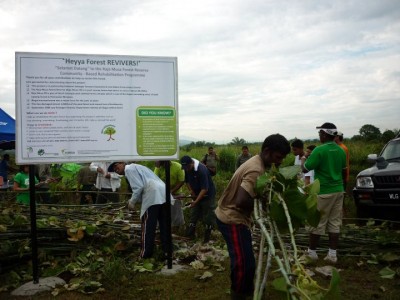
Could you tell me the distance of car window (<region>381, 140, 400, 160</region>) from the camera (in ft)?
26.5

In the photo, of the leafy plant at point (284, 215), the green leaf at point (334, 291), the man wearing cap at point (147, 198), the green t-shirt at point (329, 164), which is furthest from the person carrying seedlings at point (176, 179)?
the green leaf at point (334, 291)

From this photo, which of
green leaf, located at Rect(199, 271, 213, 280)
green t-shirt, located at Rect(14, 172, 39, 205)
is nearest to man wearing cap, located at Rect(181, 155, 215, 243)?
green leaf, located at Rect(199, 271, 213, 280)

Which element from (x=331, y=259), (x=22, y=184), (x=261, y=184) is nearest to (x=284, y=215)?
(x=261, y=184)

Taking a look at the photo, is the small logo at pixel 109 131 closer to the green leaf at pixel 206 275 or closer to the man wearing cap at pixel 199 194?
the green leaf at pixel 206 275

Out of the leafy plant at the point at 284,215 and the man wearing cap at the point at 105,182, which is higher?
the leafy plant at the point at 284,215

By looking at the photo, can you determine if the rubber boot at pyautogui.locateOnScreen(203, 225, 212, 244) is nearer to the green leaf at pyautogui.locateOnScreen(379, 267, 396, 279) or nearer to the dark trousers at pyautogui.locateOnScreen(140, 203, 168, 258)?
the dark trousers at pyautogui.locateOnScreen(140, 203, 168, 258)

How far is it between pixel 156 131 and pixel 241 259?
2262mm

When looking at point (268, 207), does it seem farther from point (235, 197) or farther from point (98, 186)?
point (98, 186)

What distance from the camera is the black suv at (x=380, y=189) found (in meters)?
7.13

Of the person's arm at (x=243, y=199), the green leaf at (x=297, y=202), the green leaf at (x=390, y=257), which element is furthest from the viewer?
the green leaf at (x=390, y=257)

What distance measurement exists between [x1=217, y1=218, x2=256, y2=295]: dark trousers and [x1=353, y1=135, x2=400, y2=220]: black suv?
503 cm

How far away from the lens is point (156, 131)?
4859 millimetres

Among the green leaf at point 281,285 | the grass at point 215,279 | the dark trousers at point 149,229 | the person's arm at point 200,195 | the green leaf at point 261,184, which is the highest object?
the green leaf at point 261,184

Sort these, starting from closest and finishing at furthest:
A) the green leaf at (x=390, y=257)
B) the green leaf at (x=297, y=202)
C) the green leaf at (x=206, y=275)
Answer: the green leaf at (x=297, y=202) → the green leaf at (x=206, y=275) → the green leaf at (x=390, y=257)
